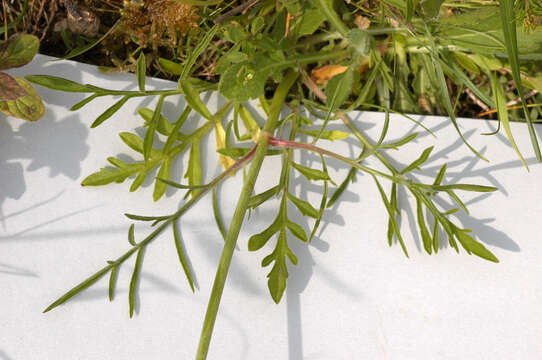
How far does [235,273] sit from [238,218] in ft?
0.46

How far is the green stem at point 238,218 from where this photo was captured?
0.46m

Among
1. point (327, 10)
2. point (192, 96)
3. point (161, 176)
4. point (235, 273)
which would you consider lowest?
point (235, 273)

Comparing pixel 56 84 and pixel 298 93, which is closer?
pixel 56 84

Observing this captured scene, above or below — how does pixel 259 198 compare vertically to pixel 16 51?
below

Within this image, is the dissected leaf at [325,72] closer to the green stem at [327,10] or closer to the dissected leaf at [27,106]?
the green stem at [327,10]

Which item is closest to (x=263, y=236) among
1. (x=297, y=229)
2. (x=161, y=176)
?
(x=297, y=229)

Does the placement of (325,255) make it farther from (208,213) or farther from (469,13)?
(469,13)

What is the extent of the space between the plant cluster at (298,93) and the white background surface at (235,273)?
1.0 inches

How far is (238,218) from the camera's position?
49cm

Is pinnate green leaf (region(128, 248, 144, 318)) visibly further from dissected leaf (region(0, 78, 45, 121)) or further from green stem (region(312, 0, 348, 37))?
green stem (region(312, 0, 348, 37))

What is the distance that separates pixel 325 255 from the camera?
61 centimetres

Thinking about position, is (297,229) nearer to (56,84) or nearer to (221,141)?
(221,141)

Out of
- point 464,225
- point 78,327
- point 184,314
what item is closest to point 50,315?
point 78,327

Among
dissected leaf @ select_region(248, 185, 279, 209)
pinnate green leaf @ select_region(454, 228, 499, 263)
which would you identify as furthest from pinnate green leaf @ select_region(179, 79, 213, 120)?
pinnate green leaf @ select_region(454, 228, 499, 263)
